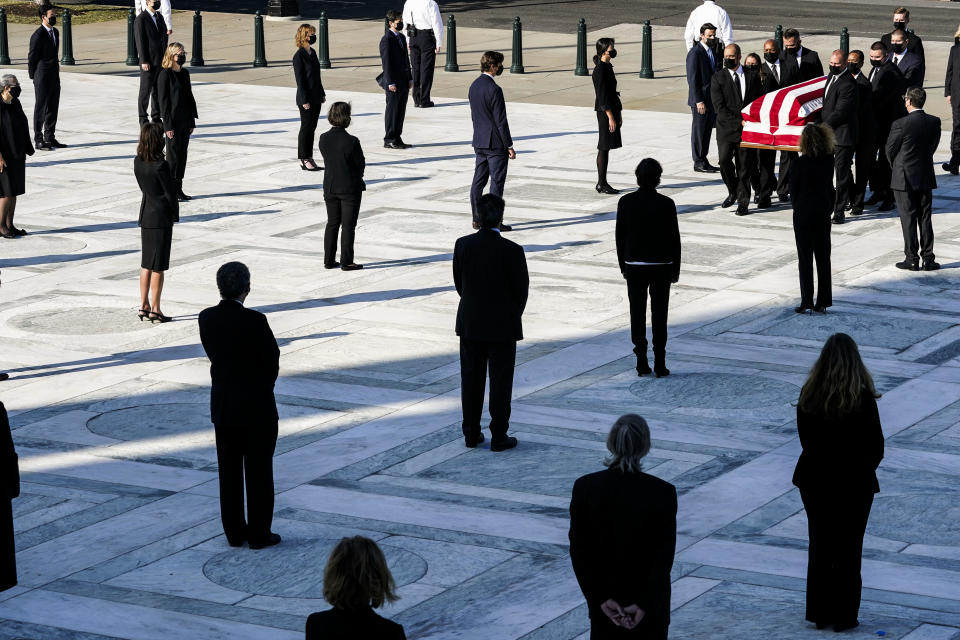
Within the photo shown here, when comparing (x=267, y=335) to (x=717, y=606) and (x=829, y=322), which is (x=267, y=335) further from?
(x=829, y=322)

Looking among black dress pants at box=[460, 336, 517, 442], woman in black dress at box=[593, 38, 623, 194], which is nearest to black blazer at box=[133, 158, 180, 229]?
black dress pants at box=[460, 336, 517, 442]

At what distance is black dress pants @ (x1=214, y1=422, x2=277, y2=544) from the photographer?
31.9ft

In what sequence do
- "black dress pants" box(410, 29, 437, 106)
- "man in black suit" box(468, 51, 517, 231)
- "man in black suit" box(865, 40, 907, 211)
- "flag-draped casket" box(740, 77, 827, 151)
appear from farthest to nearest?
"black dress pants" box(410, 29, 437, 106) → "man in black suit" box(865, 40, 907, 211) → "flag-draped casket" box(740, 77, 827, 151) → "man in black suit" box(468, 51, 517, 231)

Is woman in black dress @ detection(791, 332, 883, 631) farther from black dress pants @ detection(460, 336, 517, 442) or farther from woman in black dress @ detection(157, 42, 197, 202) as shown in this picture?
woman in black dress @ detection(157, 42, 197, 202)

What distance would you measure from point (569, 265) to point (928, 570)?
8.31m

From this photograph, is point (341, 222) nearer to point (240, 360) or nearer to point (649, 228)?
point (649, 228)

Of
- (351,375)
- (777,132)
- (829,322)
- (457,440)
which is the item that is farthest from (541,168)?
(457,440)

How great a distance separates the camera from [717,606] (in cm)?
877

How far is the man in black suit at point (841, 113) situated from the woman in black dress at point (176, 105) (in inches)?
301

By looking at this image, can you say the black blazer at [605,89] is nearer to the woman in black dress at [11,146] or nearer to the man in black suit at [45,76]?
the woman in black dress at [11,146]

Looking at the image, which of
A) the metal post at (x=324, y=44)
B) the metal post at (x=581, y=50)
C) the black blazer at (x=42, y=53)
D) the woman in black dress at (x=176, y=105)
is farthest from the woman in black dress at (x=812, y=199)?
the metal post at (x=324, y=44)

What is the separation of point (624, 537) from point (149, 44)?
19.2m

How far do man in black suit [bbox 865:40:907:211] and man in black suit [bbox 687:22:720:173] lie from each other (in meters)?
2.53

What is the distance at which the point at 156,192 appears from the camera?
14891 mm
